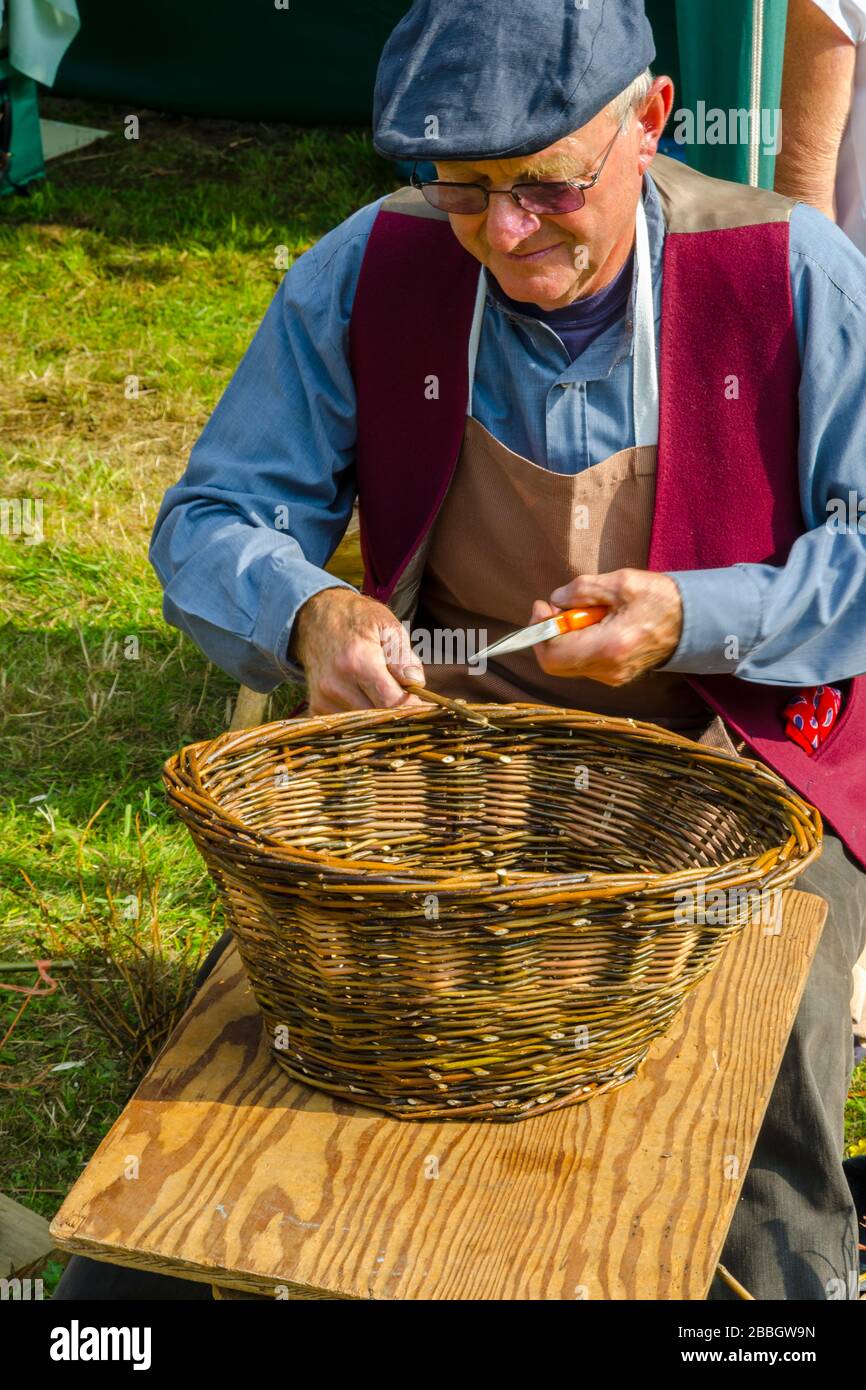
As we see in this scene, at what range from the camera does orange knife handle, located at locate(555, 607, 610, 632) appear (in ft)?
6.04

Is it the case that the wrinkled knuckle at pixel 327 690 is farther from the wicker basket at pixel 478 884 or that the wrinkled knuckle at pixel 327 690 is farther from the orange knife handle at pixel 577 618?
the orange knife handle at pixel 577 618

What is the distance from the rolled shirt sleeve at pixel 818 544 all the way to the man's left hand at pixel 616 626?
0.15ft

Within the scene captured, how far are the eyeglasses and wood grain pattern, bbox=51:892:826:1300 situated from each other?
92cm

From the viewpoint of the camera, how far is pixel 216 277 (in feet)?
19.2

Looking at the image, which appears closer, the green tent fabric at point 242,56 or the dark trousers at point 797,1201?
the dark trousers at point 797,1201

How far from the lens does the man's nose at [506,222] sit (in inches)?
71.6

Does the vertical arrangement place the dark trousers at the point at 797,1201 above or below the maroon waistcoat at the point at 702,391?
below

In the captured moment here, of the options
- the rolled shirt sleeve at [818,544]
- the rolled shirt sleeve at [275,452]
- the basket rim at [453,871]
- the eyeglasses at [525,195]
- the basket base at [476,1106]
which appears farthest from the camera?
the rolled shirt sleeve at [275,452]

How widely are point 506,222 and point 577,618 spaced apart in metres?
0.46

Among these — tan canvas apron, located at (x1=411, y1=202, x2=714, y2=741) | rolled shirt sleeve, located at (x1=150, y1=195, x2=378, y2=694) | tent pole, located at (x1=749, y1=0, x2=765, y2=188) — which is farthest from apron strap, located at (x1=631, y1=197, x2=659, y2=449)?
tent pole, located at (x1=749, y1=0, x2=765, y2=188)

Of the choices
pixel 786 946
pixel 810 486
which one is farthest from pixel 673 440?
pixel 786 946

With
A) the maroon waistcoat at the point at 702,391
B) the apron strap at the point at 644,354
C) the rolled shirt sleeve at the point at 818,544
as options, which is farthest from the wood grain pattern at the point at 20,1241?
the apron strap at the point at 644,354

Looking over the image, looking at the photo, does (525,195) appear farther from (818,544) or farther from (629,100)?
(818,544)

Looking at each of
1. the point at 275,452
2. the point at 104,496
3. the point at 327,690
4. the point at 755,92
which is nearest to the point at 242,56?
the point at 104,496
